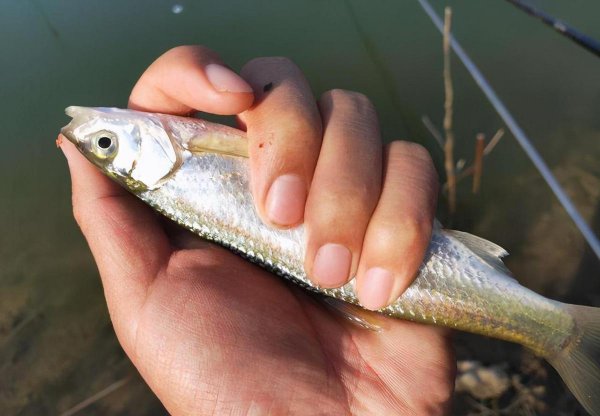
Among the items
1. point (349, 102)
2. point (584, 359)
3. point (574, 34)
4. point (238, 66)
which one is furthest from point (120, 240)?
point (238, 66)

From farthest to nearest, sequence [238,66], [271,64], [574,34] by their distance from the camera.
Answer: [238,66] → [574,34] → [271,64]

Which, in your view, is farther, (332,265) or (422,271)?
(422,271)

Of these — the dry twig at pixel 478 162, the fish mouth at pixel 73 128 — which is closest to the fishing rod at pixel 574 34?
the dry twig at pixel 478 162

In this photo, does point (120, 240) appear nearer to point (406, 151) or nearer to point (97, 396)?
point (406, 151)

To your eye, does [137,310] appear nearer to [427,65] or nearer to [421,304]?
[421,304]

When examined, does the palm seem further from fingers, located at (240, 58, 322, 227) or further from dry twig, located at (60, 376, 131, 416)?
dry twig, located at (60, 376, 131, 416)

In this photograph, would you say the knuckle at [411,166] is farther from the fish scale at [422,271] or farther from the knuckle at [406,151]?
the fish scale at [422,271]

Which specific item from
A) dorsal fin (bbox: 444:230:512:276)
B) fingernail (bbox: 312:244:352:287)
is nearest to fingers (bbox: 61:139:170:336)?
fingernail (bbox: 312:244:352:287)
